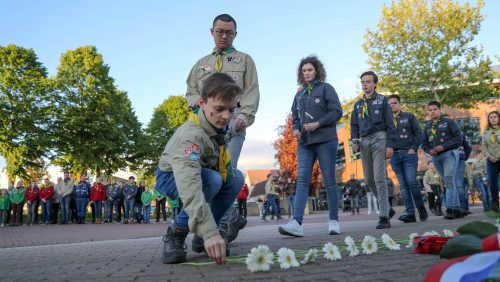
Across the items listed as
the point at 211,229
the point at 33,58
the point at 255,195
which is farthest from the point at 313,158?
the point at 255,195

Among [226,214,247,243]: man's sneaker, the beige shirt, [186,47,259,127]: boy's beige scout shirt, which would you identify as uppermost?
[186,47,259,127]: boy's beige scout shirt

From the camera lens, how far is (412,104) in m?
25.6

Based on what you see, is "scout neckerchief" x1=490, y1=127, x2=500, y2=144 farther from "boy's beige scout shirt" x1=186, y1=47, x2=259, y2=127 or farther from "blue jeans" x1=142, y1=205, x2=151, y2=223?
"blue jeans" x1=142, y1=205, x2=151, y2=223

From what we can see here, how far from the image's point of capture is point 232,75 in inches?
176

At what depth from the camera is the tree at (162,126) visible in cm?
3709

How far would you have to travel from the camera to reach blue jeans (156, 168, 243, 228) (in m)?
3.11

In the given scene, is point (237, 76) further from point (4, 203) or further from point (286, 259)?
point (4, 203)

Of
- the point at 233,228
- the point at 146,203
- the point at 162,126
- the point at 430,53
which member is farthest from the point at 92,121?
the point at 233,228

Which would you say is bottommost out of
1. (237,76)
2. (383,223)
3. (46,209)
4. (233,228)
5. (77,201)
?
(383,223)

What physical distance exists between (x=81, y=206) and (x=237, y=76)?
16093 mm

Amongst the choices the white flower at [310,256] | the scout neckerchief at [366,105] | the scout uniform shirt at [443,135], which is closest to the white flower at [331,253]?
the white flower at [310,256]

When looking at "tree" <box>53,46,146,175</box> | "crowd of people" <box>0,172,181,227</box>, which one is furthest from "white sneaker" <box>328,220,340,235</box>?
"tree" <box>53,46,146,175</box>

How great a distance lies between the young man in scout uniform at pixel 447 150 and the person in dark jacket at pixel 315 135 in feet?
10.0

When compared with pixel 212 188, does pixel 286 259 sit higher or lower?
lower
